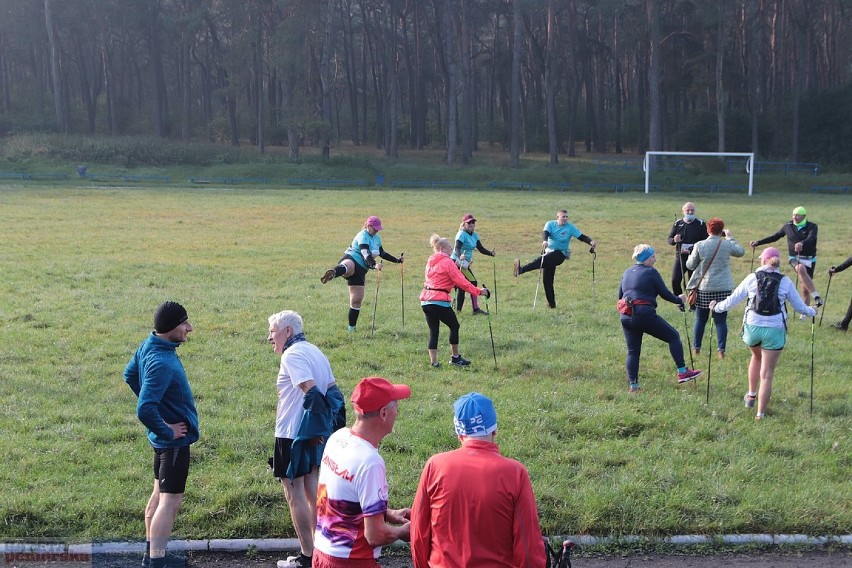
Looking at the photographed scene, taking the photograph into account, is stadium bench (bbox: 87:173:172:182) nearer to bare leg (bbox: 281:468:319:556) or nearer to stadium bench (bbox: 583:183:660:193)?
stadium bench (bbox: 583:183:660:193)

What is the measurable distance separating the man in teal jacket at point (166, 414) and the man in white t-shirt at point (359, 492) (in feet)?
5.99

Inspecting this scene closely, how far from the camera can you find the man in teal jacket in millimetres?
5863

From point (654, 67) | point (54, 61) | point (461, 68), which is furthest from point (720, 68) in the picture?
point (54, 61)

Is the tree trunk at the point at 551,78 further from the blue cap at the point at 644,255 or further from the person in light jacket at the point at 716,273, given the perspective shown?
the blue cap at the point at 644,255

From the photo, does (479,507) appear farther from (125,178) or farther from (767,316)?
(125,178)

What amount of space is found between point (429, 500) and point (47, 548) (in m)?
3.72

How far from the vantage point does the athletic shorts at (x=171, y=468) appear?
5977 mm

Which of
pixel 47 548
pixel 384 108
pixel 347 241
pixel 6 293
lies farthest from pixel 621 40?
pixel 47 548

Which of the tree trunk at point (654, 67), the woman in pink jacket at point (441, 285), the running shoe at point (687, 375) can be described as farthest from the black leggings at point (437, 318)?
the tree trunk at point (654, 67)

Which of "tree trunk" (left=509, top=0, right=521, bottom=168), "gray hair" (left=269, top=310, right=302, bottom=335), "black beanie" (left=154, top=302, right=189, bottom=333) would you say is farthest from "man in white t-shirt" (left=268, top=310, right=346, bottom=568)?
"tree trunk" (left=509, top=0, right=521, bottom=168)

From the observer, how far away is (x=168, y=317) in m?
5.90

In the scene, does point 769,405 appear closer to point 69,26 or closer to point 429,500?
point 429,500

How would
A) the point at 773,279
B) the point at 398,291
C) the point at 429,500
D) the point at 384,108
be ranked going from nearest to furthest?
the point at 429,500 < the point at 773,279 < the point at 398,291 < the point at 384,108

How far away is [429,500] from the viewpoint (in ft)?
14.0
